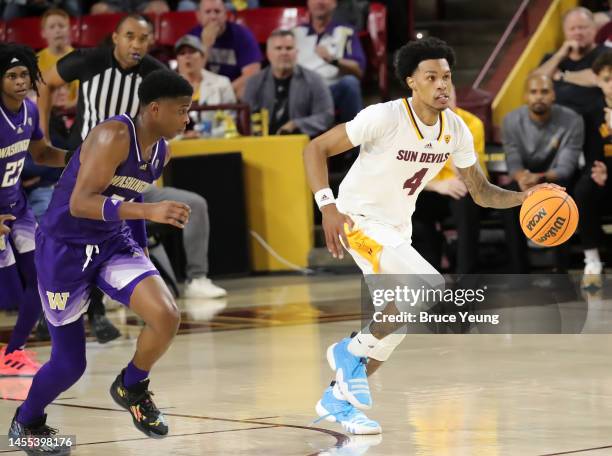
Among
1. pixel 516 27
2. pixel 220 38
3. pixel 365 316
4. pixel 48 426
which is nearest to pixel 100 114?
pixel 365 316

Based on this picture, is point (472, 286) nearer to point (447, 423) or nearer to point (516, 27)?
→ point (516, 27)

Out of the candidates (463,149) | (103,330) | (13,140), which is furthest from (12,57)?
(463,149)

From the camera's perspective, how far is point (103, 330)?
29.1 feet

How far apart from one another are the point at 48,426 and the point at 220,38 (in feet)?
27.8

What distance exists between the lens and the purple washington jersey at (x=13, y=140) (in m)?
7.55

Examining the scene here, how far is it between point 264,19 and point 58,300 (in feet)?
31.5

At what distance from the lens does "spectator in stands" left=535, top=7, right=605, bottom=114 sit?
39.4ft

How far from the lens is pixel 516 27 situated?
44.8 ft

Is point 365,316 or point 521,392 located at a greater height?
point 521,392

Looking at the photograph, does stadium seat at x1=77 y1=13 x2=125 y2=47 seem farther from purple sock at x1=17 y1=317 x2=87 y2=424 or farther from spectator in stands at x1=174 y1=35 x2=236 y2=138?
purple sock at x1=17 y1=317 x2=87 y2=424

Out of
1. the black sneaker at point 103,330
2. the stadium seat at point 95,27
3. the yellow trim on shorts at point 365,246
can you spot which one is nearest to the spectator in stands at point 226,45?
the stadium seat at point 95,27

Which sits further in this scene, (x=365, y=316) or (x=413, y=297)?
(x=365, y=316)

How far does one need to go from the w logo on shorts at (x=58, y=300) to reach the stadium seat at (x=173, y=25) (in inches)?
380

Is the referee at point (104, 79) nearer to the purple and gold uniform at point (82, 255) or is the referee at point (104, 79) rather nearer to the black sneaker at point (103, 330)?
the black sneaker at point (103, 330)
